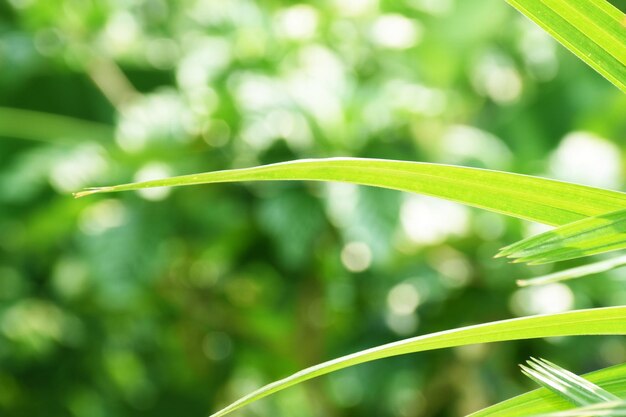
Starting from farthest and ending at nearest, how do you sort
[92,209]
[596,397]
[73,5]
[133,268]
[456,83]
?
[456,83] → [73,5] → [92,209] → [133,268] → [596,397]

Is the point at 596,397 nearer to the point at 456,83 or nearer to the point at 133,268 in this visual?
the point at 133,268

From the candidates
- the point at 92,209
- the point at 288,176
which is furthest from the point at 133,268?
the point at 288,176

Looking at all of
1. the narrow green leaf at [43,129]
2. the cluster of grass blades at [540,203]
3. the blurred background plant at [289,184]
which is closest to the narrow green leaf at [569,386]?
the cluster of grass blades at [540,203]

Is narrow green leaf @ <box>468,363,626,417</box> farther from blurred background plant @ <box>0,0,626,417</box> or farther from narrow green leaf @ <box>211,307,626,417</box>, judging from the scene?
blurred background plant @ <box>0,0,626,417</box>

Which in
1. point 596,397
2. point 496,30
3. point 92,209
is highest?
point 496,30

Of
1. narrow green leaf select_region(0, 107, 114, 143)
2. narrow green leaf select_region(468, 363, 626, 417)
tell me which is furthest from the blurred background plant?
narrow green leaf select_region(468, 363, 626, 417)

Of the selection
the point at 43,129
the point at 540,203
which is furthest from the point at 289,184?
the point at 540,203

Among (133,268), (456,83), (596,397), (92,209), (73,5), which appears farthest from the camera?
(456,83)

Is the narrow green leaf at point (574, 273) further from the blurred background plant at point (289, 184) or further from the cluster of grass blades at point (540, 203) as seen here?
the blurred background plant at point (289, 184)
